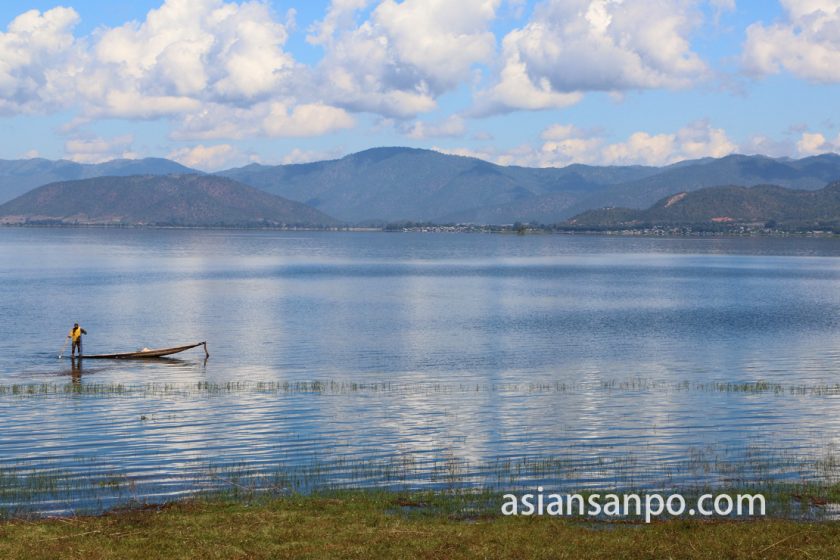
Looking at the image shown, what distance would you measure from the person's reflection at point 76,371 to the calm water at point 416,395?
0.27 meters

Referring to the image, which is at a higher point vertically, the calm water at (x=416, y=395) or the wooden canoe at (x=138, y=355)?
the wooden canoe at (x=138, y=355)

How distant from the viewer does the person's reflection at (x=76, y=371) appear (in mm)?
51391

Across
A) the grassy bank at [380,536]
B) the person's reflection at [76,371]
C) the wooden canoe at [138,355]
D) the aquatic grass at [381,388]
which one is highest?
the grassy bank at [380,536]

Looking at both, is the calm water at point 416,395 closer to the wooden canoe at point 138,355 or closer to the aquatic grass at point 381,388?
the aquatic grass at point 381,388

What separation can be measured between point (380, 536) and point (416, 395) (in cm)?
2592

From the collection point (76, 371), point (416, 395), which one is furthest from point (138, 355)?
point (416, 395)

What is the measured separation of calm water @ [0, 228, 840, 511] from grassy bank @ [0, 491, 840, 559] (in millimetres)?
4008

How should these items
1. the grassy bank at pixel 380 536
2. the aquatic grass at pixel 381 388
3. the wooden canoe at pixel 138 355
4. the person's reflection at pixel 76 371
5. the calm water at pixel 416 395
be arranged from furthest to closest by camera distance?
the wooden canoe at pixel 138 355 → the person's reflection at pixel 76 371 → the aquatic grass at pixel 381 388 → the calm water at pixel 416 395 → the grassy bank at pixel 380 536

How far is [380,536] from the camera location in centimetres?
2191

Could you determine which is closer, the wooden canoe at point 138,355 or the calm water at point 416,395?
the calm water at point 416,395

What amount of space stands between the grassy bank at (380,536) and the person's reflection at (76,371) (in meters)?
28.8

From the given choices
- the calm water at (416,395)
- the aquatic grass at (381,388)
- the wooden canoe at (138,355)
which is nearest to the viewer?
the calm water at (416,395)

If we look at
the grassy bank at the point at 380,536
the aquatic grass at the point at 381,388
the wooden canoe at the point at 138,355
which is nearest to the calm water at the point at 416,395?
the aquatic grass at the point at 381,388

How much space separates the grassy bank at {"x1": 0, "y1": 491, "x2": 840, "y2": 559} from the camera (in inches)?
810
